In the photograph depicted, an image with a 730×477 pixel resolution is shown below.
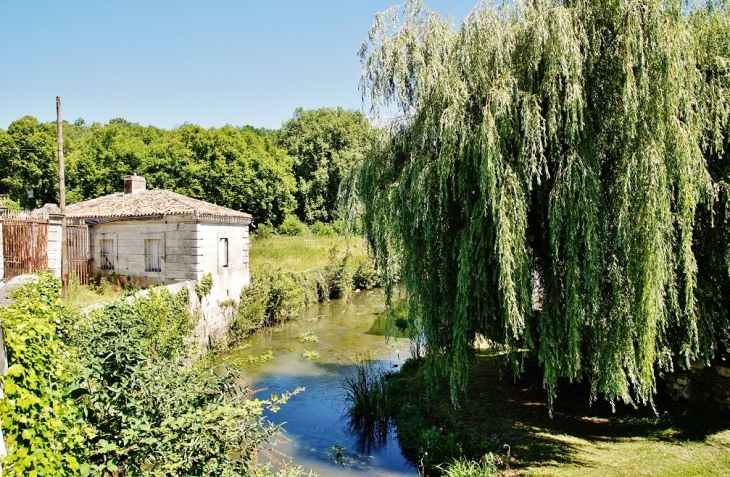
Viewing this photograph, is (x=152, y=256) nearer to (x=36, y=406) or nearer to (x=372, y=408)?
(x=372, y=408)

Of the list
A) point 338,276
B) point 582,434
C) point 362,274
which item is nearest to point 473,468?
point 582,434

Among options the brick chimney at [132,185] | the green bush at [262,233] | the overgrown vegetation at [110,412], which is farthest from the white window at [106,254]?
the green bush at [262,233]

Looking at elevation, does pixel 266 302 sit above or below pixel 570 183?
below

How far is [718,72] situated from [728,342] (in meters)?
4.17

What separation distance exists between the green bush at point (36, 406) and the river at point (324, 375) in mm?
1868

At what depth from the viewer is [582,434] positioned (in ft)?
25.4

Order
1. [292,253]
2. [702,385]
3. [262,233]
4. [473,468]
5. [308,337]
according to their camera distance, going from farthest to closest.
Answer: [262,233]
[292,253]
[308,337]
[702,385]
[473,468]

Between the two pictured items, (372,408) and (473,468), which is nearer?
(473,468)

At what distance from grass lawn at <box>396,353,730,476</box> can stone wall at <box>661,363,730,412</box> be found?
20cm

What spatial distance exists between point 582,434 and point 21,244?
43.7 ft

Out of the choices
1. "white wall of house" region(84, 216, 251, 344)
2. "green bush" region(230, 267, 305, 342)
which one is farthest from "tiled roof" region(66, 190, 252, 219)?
"green bush" region(230, 267, 305, 342)

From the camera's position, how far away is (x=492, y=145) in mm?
6035

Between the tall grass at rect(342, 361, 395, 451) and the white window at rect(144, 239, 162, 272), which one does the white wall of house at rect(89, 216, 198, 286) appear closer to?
the white window at rect(144, 239, 162, 272)

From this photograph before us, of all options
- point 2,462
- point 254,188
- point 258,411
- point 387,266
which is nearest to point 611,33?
point 387,266
